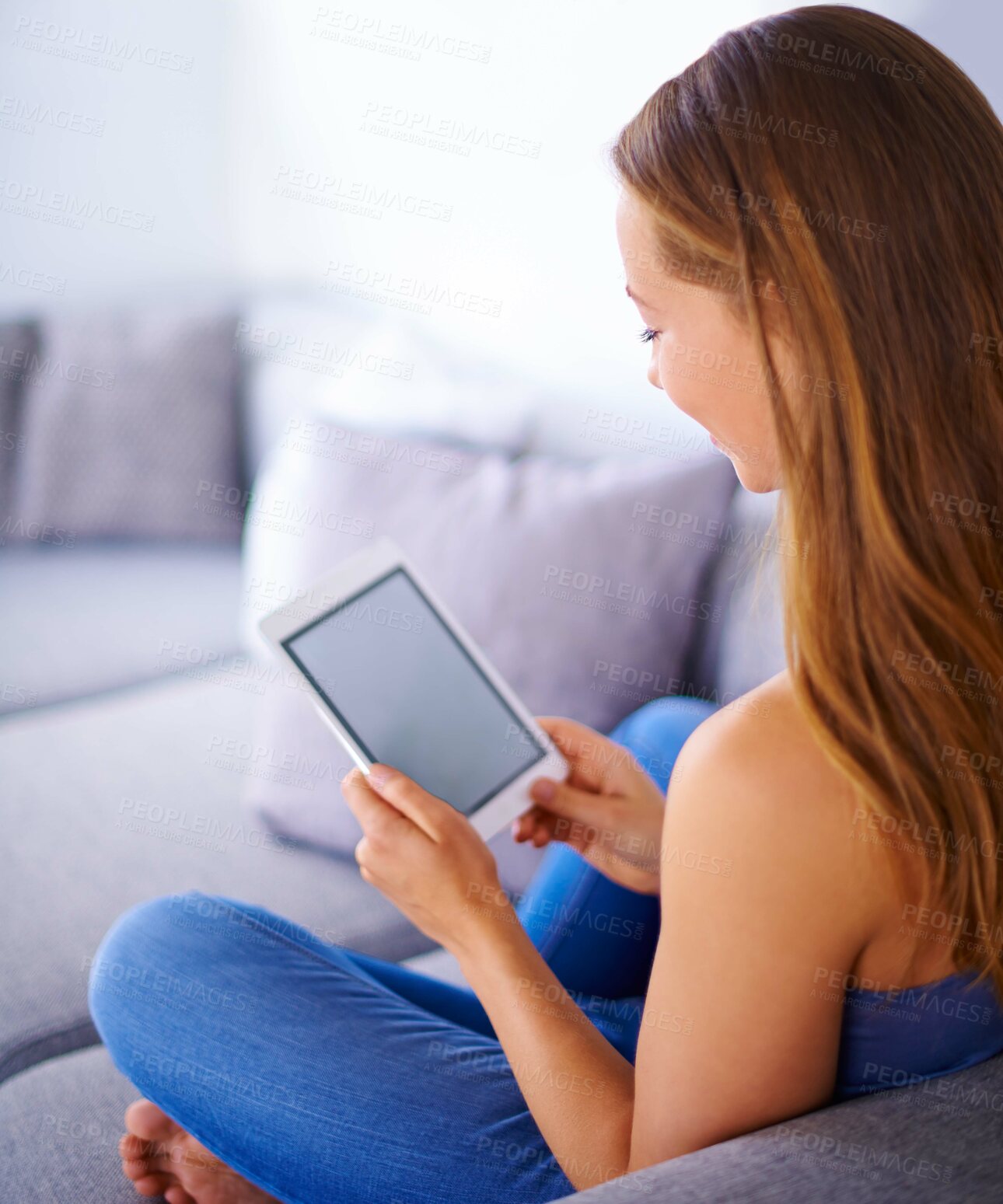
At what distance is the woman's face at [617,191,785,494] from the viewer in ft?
2.21

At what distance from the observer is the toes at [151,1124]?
0.89 meters

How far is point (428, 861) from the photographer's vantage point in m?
0.83

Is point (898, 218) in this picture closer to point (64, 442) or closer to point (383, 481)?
point (383, 481)

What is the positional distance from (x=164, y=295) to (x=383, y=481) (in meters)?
1.15

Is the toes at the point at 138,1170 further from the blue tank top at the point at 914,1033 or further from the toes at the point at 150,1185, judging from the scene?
the blue tank top at the point at 914,1033

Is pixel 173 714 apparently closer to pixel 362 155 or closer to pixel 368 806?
pixel 368 806

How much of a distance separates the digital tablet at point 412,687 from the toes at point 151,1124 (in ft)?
1.14

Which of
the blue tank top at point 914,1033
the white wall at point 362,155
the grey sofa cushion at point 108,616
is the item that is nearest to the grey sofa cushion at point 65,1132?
the blue tank top at point 914,1033

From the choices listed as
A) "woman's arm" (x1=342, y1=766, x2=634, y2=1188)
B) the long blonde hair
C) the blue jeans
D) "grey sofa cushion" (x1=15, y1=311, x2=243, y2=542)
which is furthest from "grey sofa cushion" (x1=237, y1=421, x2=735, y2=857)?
"grey sofa cushion" (x1=15, y1=311, x2=243, y2=542)

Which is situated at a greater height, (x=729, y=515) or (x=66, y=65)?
(x=66, y=65)

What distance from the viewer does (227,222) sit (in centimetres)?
227

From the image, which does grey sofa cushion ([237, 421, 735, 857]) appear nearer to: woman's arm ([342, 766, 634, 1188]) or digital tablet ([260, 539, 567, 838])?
digital tablet ([260, 539, 567, 838])

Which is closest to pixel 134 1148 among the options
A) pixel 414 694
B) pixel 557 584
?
pixel 414 694

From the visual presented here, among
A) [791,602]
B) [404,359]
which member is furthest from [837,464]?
[404,359]
